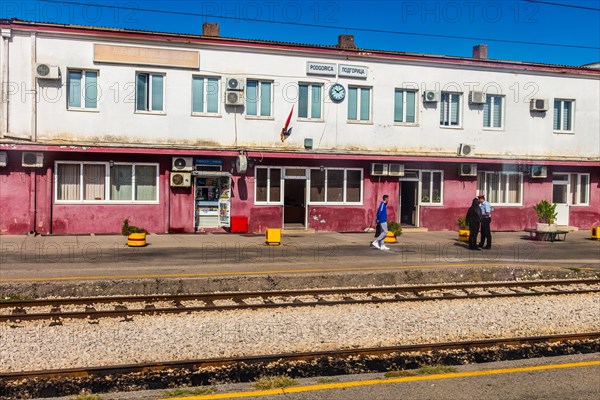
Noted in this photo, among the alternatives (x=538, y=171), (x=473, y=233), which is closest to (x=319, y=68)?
(x=473, y=233)

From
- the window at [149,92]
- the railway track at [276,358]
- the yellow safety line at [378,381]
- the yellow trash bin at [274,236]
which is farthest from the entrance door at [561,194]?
the yellow safety line at [378,381]

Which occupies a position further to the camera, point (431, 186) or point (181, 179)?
point (431, 186)

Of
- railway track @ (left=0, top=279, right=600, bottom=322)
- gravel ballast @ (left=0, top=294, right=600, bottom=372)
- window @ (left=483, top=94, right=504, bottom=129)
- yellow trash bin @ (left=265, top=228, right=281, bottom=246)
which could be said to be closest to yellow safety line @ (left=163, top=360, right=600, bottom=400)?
gravel ballast @ (left=0, top=294, right=600, bottom=372)

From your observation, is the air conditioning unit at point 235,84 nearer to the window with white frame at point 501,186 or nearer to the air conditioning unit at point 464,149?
the air conditioning unit at point 464,149

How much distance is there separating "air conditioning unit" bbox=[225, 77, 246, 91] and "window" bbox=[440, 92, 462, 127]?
8.58 m

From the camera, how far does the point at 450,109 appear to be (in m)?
25.0

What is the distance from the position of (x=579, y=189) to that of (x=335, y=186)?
38.5ft

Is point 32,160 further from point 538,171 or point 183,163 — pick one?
point 538,171

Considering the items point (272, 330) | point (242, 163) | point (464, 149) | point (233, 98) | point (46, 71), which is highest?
point (46, 71)

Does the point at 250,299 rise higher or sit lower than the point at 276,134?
lower

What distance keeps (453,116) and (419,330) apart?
1723 centimetres

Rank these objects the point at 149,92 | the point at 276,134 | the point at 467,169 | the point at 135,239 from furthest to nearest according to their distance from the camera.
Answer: the point at 467,169 < the point at 276,134 < the point at 149,92 < the point at 135,239

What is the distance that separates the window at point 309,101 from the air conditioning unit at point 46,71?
29.0 feet

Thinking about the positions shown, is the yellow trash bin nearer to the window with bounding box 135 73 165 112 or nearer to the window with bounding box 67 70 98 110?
the window with bounding box 135 73 165 112
